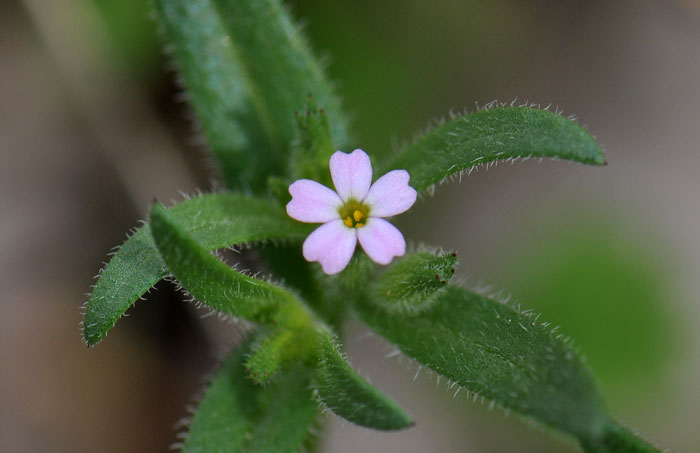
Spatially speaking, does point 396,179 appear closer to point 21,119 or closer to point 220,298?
point 220,298

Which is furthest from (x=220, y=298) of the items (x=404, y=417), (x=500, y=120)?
(x=500, y=120)

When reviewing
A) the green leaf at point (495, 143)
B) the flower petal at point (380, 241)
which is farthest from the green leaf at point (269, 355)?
the green leaf at point (495, 143)

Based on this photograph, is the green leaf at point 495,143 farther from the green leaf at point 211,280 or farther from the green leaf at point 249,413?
the green leaf at point 249,413

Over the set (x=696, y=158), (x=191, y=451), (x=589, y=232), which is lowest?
(x=191, y=451)

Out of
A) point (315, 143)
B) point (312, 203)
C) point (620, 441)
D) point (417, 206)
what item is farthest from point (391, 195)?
point (417, 206)

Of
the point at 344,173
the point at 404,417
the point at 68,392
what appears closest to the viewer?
the point at 404,417

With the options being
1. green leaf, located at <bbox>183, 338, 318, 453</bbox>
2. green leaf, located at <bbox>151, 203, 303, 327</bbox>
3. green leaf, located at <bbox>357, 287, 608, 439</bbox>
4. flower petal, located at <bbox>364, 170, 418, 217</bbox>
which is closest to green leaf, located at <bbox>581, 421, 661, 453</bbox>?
green leaf, located at <bbox>357, 287, 608, 439</bbox>
